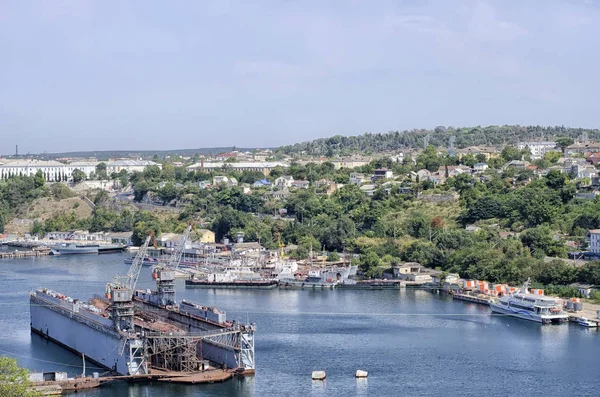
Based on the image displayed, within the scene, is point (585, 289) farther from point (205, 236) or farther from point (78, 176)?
point (78, 176)

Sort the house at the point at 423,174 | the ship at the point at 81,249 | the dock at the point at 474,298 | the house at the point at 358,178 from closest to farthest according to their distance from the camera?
the dock at the point at 474,298, the ship at the point at 81,249, the house at the point at 423,174, the house at the point at 358,178

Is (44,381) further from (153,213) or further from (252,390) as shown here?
(153,213)

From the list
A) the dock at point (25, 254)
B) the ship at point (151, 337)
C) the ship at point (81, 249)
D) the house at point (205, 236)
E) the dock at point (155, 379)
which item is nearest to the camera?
the dock at point (155, 379)

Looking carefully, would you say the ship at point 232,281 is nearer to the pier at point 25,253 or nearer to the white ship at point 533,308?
the white ship at point 533,308

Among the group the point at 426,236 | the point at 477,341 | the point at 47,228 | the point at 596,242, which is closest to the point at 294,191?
the point at 47,228

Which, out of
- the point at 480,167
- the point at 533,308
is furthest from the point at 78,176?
the point at 533,308

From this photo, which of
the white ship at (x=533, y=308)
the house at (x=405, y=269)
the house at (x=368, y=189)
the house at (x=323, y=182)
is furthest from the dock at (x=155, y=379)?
the house at (x=323, y=182)

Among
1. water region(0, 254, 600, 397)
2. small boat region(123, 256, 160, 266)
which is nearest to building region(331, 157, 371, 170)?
small boat region(123, 256, 160, 266)

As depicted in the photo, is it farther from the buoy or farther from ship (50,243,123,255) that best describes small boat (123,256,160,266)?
the buoy
